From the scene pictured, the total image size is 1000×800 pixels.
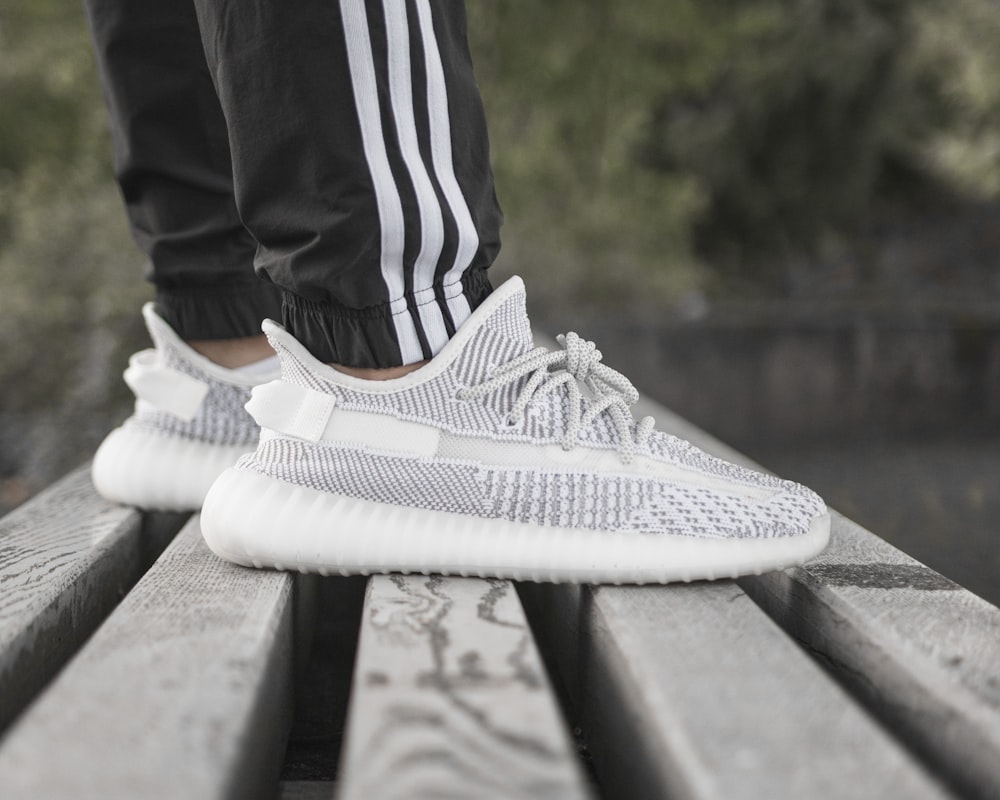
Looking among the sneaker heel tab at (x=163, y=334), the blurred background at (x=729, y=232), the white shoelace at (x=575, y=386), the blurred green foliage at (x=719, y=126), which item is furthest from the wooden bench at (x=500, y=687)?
the blurred green foliage at (x=719, y=126)

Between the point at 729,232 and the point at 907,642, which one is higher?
the point at 907,642

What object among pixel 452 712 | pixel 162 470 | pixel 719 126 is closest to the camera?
pixel 452 712

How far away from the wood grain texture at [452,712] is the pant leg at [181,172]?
56cm

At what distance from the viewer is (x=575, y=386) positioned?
83 centimetres

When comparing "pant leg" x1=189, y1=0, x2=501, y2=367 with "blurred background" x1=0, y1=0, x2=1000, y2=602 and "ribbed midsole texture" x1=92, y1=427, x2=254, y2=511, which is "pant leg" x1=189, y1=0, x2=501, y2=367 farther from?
"blurred background" x1=0, y1=0, x2=1000, y2=602

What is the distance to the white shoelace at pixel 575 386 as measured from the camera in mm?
801

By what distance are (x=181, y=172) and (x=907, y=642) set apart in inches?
36.3

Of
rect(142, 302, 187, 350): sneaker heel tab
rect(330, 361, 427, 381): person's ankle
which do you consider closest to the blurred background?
rect(330, 361, 427, 381): person's ankle

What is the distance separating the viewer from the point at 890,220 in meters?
9.58

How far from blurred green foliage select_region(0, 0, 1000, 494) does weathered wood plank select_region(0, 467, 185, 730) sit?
163 centimetres

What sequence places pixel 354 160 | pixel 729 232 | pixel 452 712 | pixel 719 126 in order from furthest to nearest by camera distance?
pixel 729 232, pixel 719 126, pixel 354 160, pixel 452 712

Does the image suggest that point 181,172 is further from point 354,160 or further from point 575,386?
point 575,386

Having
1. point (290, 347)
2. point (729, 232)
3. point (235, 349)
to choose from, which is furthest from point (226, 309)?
point (729, 232)

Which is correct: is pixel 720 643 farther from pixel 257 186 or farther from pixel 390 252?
pixel 257 186
